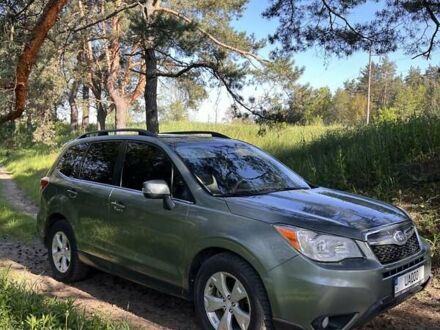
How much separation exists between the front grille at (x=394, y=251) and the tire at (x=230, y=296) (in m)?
0.92

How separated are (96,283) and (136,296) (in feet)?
2.46

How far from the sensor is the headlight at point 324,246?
3.80m

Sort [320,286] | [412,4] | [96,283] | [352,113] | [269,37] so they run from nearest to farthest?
[320,286], [96,283], [412,4], [269,37], [352,113]

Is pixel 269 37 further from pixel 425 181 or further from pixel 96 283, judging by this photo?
pixel 96 283

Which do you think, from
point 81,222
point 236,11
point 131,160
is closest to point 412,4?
point 131,160

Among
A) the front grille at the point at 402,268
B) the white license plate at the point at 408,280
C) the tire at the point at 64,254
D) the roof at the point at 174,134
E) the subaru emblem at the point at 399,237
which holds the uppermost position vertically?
the roof at the point at 174,134

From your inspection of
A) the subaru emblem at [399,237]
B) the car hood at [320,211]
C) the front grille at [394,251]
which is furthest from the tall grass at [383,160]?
the subaru emblem at [399,237]

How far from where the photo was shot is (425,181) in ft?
26.1

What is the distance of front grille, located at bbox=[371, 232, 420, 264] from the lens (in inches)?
154

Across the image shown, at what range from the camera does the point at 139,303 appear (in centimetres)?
554

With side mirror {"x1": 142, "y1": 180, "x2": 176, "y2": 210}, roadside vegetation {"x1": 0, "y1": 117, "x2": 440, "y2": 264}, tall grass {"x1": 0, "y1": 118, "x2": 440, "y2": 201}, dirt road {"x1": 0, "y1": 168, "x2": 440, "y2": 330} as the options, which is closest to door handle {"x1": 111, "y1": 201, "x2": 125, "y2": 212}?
side mirror {"x1": 142, "y1": 180, "x2": 176, "y2": 210}

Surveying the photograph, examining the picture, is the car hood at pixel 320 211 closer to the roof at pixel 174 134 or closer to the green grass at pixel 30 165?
the roof at pixel 174 134

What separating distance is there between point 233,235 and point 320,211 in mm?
733

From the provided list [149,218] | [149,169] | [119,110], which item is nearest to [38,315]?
[149,218]
